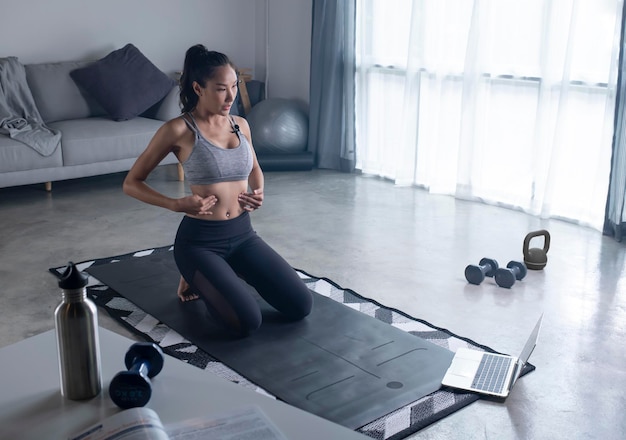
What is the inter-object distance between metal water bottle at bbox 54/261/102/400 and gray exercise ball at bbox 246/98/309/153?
4.48m

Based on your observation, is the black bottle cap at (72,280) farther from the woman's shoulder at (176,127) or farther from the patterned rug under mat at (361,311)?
the woman's shoulder at (176,127)

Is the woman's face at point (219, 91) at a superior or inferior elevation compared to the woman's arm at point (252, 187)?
superior

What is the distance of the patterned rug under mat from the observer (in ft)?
7.50

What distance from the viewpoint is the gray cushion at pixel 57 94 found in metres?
5.24

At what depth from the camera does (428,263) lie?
12.2 ft

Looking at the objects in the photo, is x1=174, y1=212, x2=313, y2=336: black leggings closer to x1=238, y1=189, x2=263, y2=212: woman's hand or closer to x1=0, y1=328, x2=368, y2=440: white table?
x1=238, y1=189, x2=263, y2=212: woman's hand

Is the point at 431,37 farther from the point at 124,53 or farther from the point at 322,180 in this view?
the point at 124,53

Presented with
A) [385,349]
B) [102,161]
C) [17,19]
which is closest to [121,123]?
[102,161]

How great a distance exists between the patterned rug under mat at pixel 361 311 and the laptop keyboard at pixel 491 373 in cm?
6

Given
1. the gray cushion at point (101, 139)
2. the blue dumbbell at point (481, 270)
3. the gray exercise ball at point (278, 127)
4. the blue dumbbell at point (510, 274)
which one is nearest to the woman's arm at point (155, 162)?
the blue dumbbell at point (481, 270)

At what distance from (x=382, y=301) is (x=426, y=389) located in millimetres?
799

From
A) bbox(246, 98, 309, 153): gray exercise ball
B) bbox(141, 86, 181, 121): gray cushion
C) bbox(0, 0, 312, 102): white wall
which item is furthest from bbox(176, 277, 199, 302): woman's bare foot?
bbox(0, 0, 312, 102): white wall

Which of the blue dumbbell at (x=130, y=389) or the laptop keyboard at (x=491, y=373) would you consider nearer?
the blue dumbbell at (x=130, y=389)

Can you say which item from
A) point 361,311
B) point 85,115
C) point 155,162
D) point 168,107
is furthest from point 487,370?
point 85,115
